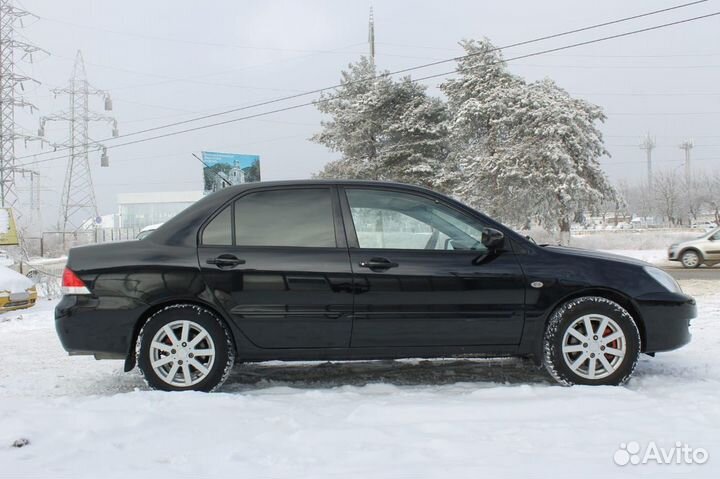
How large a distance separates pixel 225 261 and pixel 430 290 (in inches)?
58.9

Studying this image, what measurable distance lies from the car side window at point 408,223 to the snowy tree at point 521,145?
75.7 ft

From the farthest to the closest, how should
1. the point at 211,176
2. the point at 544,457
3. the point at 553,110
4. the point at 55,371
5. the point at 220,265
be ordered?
the point at 553,110, the point at 211,176, the point at 55,371, the point at 220,265, the point at 544,457

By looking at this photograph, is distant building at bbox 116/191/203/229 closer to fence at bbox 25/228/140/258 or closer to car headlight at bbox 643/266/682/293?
fence at bbox 25/228/140/258

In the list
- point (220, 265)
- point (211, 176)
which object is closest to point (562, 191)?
point (211, 176)

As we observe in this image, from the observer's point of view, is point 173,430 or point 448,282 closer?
point 173,430

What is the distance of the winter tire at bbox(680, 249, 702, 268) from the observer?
57.1 feet

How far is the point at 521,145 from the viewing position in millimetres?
26781

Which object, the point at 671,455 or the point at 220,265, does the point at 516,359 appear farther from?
the point at 220,265

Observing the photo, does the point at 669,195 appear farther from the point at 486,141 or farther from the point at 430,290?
the point at 430,290

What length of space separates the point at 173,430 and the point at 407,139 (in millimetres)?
26915

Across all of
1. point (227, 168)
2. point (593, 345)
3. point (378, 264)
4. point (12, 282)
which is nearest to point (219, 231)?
point (378, 264)

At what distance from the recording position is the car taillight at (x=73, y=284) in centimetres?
397

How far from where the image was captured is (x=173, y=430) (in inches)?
126

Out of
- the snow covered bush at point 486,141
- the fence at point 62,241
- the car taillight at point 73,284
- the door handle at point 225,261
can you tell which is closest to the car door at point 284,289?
the door handle at point 225,261
